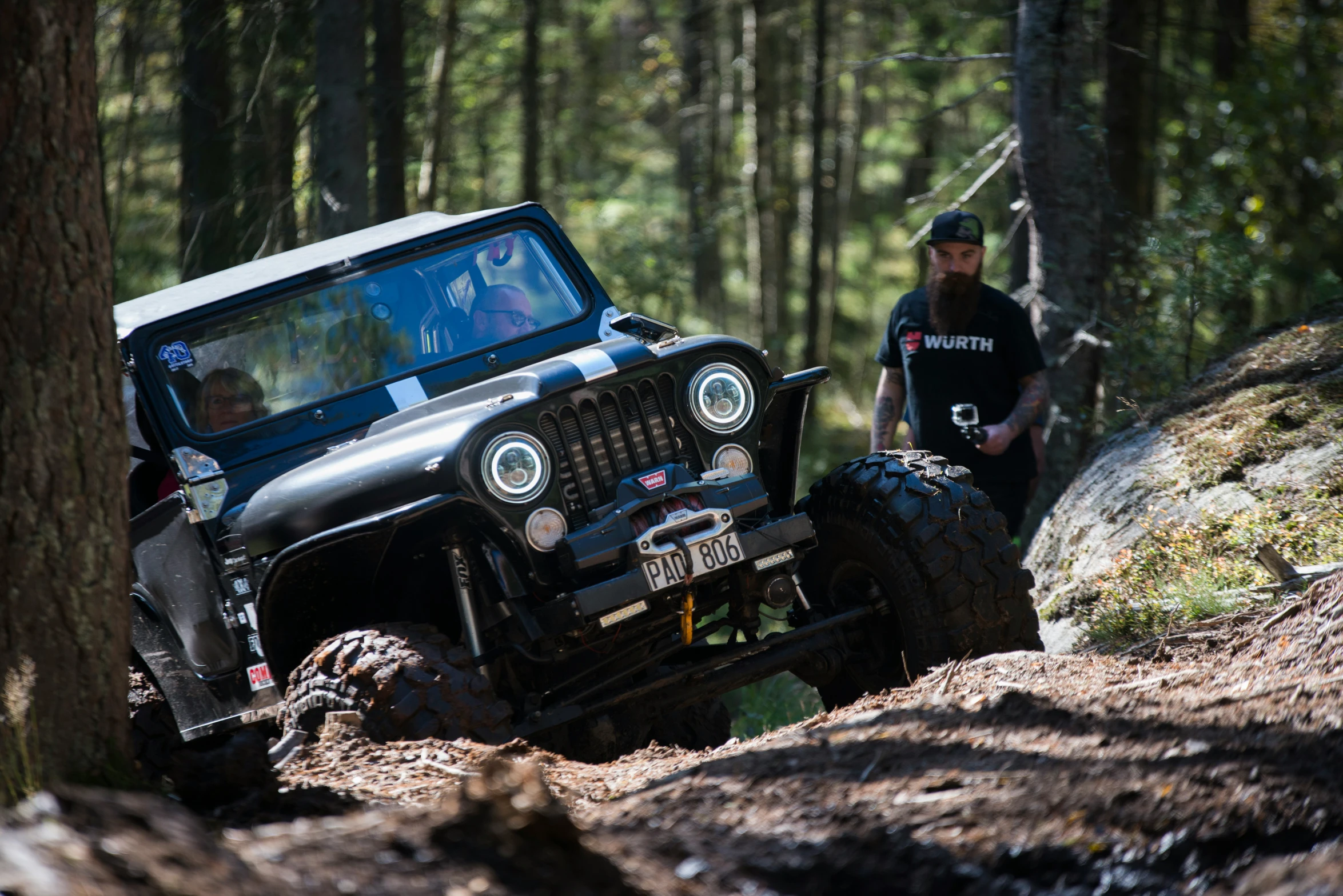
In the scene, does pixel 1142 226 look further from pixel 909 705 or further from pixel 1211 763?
pixel 1211 763

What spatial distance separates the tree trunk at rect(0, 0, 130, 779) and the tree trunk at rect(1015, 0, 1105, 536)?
6.05m

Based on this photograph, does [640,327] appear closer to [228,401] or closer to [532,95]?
[228,401]

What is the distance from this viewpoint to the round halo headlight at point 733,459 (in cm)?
454

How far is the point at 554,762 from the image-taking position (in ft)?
13.2

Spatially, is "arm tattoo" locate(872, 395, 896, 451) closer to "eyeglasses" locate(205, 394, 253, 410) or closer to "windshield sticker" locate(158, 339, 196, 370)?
"eyeglasses" locate(205, 394, 253, 410)

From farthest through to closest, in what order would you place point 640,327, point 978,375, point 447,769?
point 978,375, point 640,327, point 447,769

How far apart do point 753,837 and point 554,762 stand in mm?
1496

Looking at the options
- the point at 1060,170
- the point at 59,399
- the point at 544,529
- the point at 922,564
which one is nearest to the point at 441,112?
the point at 1060,170

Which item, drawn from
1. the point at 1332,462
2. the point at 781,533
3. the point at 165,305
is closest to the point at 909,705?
the point at 781,533

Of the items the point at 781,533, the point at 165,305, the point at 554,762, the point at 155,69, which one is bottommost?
the point at 554,762

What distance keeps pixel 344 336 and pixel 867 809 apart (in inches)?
129

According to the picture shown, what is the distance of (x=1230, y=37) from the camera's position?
45.2 feet

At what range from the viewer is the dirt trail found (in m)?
2.49

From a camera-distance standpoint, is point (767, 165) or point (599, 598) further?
point (767, 165)
